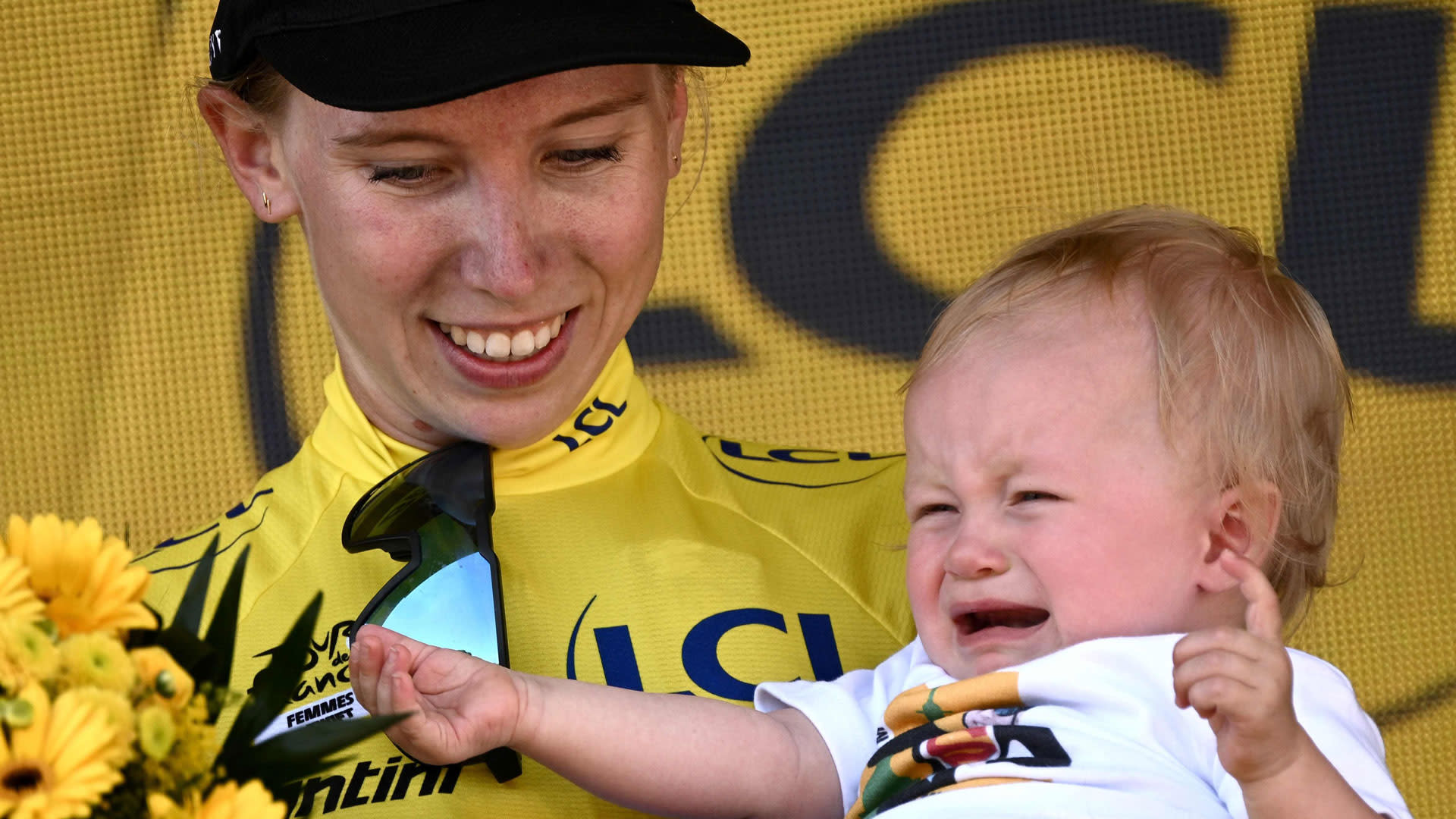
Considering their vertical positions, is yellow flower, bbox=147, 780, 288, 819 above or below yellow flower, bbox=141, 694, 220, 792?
below

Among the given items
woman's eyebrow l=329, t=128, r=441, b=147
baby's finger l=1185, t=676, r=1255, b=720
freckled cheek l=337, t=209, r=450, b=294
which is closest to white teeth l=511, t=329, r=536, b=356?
freckled cheek l=337, t=209, r=450, b=294

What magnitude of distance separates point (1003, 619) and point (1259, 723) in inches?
13.2

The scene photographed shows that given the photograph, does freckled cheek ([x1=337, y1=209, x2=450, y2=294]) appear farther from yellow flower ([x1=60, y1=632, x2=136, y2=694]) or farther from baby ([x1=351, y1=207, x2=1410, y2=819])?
yellow flower ([x1=60, y1=632, x2=136, y2=694])

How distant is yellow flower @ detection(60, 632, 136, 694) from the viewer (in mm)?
778

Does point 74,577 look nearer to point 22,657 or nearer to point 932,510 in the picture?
point 22,657

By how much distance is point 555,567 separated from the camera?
1604 mm

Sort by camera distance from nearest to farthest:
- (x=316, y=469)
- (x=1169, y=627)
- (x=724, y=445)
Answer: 1. (x=1169, y=627)
2. (x=316, y=469)
3. (x=724, y=445)

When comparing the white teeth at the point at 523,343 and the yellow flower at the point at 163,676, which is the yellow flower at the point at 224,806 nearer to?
the yellow flower at the point at 163,676

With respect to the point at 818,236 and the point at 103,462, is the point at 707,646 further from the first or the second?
the point at 103,462

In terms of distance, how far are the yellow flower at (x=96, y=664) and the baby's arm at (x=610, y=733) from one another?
1.52ft

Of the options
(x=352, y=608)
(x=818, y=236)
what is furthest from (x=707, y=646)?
(x=818, y=236)

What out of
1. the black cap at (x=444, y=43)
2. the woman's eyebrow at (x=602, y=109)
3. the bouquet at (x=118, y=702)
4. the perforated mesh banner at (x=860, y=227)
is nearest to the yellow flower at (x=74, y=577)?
the bouquet at (x=118, y=702)

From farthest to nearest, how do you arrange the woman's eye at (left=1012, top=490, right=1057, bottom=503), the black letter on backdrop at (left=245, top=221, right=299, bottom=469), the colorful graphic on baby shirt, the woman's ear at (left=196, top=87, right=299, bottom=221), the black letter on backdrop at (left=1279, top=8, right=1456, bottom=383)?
the black letter on backdrop at (left=245, top=221, right=299, bottom=469)
the black letter on backdrop at (left=1279, top=8, right=1456, bottom=383)
the woman's ear at (left=196, top=87, right=299, bottom=221)
the woman's eye at (left=1012, top=490, right=1057, bottom=503)
the colorful graphic on baby shirt

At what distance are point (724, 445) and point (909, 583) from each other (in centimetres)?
50
